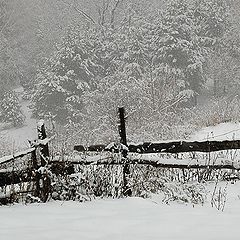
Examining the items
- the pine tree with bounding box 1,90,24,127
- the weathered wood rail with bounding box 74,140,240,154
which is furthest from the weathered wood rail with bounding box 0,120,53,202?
the pine tree with bounding box 1,90,24,127

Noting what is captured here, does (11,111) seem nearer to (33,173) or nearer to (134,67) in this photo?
(134,67)

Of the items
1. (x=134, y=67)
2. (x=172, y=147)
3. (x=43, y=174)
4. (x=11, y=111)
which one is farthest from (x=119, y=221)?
(x=11, y=111)

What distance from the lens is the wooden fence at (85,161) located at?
625 cm

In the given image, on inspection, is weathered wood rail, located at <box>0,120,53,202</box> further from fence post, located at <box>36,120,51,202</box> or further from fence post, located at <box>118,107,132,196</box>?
fence post, located at <box>118,107,132,196</box>

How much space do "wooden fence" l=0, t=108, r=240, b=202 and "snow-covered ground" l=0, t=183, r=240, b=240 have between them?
1.56 feet

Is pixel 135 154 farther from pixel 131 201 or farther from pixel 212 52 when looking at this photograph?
pixel 212 52

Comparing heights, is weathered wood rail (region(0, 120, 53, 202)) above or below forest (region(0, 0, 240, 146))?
below

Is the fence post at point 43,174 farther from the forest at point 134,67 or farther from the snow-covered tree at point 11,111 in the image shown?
the snow-covered tree at point 11,111

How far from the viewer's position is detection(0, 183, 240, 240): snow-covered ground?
4.06 metres

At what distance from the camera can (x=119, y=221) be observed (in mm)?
4691

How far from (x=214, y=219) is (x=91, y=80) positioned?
35502mm

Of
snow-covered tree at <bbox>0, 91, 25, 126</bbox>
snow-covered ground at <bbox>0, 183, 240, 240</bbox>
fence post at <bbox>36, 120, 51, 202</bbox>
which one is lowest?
snow-covered ground at <bbox>0, 183, 240, 240</bbox>

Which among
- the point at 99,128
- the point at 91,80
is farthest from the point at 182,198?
the point at 91,80

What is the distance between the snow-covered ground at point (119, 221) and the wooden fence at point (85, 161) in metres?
0.47
